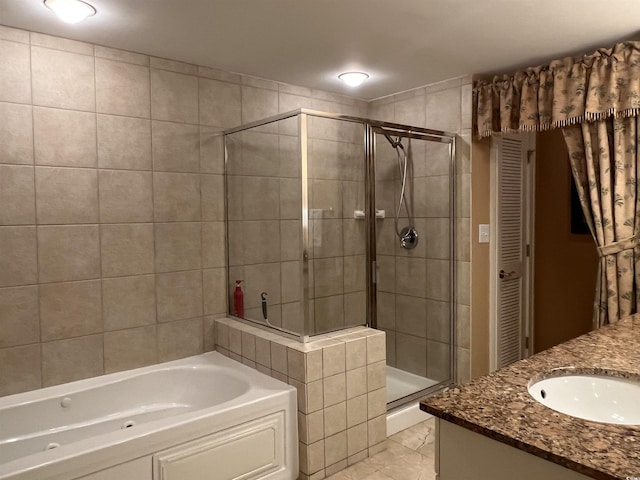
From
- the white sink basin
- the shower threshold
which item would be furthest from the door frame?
the white sink basin

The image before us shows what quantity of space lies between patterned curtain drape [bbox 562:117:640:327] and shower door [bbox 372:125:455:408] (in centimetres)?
88

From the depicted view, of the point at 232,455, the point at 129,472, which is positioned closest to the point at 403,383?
the point at 232,455

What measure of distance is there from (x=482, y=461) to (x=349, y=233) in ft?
6.52

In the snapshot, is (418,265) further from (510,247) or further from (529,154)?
(529,154)

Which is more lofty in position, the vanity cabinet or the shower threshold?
the vanity cabinet

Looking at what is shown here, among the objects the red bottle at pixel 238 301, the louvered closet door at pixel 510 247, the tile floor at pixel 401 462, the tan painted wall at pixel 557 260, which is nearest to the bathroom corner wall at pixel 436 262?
the louvered closet door at pixel 510 247

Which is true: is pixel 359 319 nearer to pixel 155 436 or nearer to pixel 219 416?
pixel 219 416

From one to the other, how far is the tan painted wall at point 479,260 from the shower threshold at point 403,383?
1.16ft

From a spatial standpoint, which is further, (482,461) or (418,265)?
(418,265)

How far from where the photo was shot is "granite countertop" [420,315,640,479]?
949 millimetres

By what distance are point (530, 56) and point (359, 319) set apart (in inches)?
75.4

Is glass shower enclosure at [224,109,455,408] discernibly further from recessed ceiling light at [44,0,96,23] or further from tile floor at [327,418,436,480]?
recessed ceiling light at [44,0,96,23]

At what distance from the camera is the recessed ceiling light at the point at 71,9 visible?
6.62ft

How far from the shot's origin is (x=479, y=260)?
129 inches
